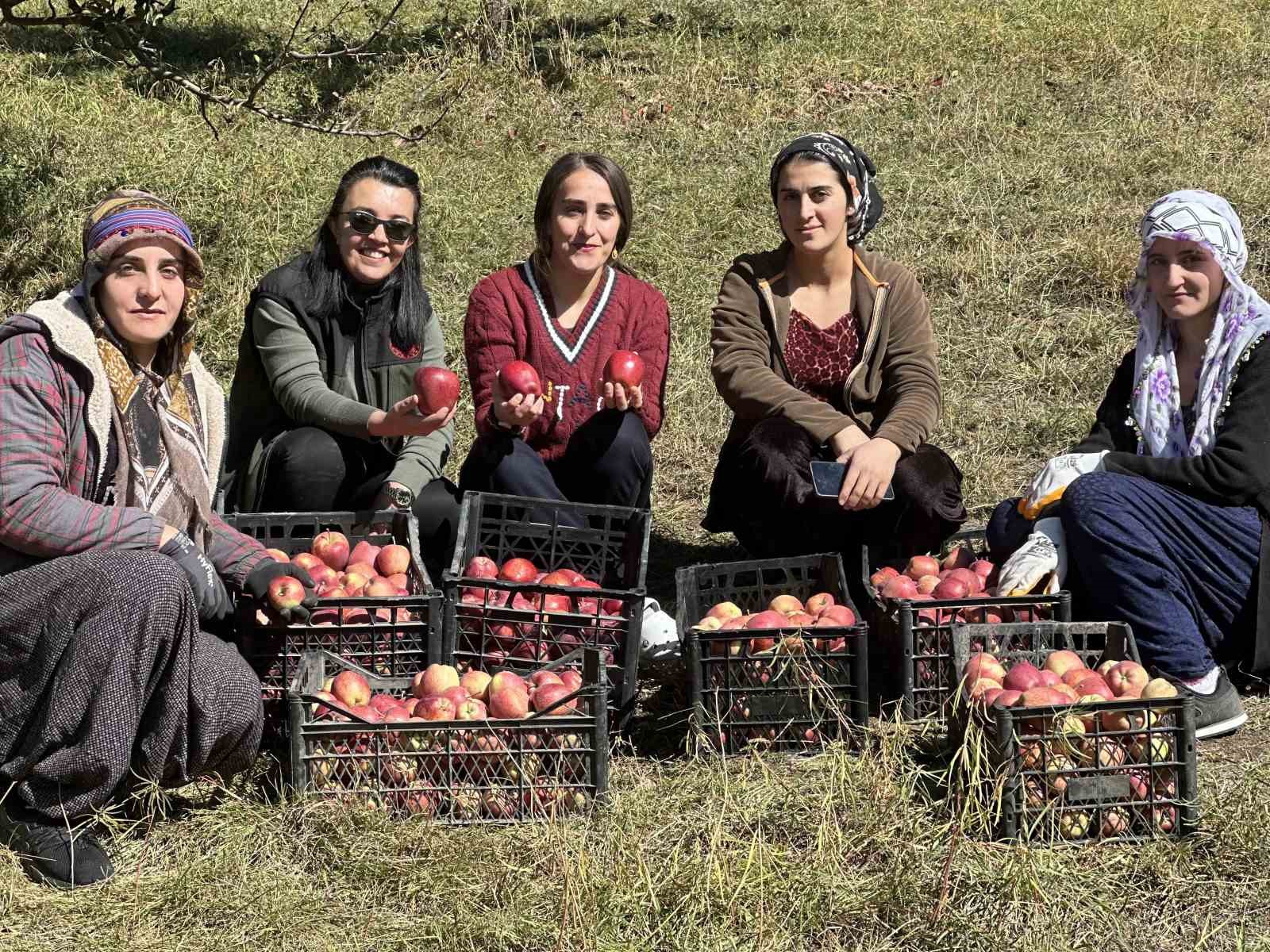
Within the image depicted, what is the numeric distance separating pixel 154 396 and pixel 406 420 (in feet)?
3.00

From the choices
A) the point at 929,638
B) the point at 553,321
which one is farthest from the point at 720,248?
the point at 929,638

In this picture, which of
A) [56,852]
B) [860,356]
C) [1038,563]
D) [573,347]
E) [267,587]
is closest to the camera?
[56,852]

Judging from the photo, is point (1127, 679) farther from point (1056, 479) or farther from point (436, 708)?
point (436, 708)

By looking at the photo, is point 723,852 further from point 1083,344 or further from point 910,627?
point 1083,344

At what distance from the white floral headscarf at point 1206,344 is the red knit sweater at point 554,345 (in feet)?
4.59

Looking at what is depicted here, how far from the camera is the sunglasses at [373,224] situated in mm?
4320

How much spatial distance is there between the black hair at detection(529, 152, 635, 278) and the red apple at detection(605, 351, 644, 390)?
42cm

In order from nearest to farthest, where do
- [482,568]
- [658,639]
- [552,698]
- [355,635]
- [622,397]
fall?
[552,698]
[355,635]
[482,568]
[658,639]
[622,397]

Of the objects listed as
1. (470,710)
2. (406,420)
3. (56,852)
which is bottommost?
(56,852)

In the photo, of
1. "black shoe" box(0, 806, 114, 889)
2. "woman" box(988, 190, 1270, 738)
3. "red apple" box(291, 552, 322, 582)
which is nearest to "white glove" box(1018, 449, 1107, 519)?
"woman" box(988, 190, 1270, 738)

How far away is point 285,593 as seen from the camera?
137 inches

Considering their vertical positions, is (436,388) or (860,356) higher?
(860,356)

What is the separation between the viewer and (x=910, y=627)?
12.0ft

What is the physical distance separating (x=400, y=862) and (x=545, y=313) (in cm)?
193
